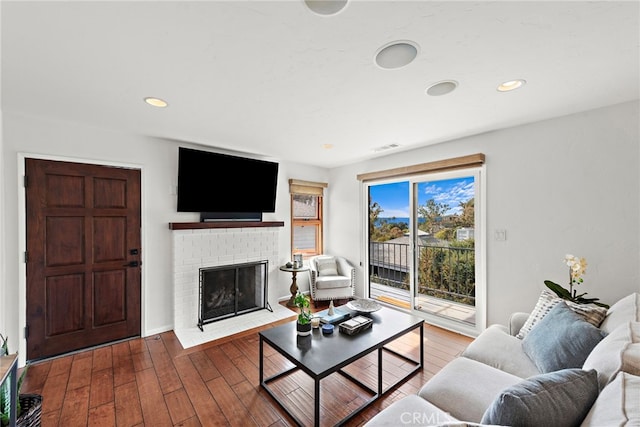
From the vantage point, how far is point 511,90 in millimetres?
1950

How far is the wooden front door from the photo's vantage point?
2490 mm

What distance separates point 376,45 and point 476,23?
47 centimetres

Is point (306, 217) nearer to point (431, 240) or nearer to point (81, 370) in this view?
point (431, 240)

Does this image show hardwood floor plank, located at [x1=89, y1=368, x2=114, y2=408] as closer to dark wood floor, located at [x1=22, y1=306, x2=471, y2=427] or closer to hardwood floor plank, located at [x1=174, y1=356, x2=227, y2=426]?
dark wood floor, located at [x1=22, y1=306, x2=471, y2=427]

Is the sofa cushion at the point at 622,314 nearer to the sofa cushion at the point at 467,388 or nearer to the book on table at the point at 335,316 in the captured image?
the sofa cushion at the point at 467,388

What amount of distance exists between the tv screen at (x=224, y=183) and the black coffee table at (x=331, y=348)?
1906 mm

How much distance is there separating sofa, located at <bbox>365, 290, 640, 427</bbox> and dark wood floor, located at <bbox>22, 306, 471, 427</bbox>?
0.69 metres

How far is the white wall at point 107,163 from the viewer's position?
7.77ft

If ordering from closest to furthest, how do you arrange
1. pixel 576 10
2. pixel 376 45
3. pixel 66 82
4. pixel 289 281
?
pixel 576 10, pixel 376 45, pixel 66 82, pixel 289 281

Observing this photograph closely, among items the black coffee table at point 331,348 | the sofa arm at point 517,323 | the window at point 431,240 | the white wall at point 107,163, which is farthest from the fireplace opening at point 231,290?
the sofa arm at point 517,323

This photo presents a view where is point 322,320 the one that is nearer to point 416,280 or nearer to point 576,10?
point 416,280

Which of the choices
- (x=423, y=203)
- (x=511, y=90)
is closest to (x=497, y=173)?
(x=423, y=203)

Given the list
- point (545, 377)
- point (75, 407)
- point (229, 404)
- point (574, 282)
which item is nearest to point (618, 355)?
point (545, 377)

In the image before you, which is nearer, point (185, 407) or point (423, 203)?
point (185, 407)
